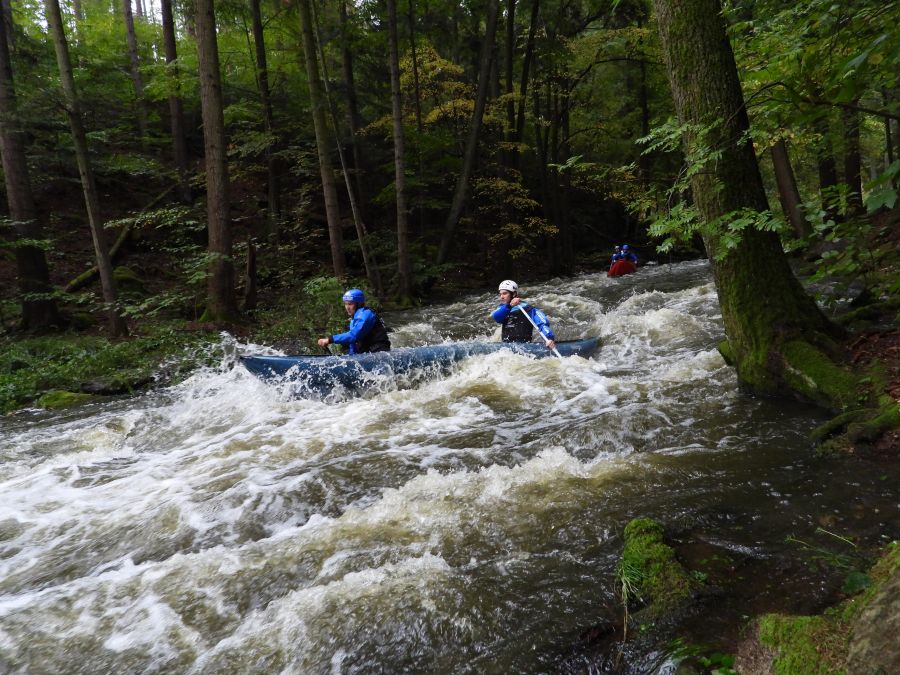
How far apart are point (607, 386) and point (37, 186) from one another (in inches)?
685

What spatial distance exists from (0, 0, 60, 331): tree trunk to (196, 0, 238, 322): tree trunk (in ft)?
10.1

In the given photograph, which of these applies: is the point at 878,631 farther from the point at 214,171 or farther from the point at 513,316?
the point at 214,171

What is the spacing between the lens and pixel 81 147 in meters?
9.03

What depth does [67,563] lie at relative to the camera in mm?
3428

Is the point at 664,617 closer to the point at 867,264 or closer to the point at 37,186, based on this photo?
the point at 867,264

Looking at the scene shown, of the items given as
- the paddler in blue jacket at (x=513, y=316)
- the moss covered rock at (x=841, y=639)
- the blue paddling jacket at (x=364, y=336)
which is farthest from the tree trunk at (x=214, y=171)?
the moss covered rock at (x=841, y=639)

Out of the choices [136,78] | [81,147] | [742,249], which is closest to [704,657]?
[742,249]

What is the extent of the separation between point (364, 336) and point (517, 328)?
93.4 inches

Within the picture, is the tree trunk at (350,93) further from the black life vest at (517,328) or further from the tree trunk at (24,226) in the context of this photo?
the black life vest at (517,328)

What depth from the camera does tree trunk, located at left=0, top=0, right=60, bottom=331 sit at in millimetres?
9922

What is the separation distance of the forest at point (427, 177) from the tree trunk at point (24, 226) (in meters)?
0.04

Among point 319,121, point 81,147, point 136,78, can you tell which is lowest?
point 81,147

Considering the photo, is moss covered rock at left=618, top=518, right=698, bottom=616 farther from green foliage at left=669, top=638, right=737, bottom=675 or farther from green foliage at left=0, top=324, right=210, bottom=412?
green foliage at left=0, top=324, right=210, bottom=412

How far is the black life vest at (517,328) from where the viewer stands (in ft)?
27.1
